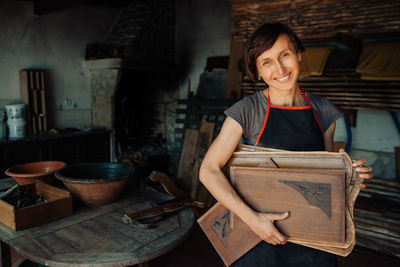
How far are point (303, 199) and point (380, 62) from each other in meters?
2.84

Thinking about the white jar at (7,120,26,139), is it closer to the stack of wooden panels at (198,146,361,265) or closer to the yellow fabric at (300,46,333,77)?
the yellow fabric at (300,46,333,77)

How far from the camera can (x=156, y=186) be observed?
15.2 feet

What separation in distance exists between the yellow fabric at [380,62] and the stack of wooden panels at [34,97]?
475cm

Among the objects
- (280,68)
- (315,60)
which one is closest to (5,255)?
(280,68)

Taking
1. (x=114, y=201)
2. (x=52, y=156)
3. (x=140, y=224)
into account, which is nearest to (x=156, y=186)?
(x=52, y=156)

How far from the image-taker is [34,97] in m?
5.19

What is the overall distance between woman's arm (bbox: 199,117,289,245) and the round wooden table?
0.59 m

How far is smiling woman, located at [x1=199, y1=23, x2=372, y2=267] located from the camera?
1314 millimetres

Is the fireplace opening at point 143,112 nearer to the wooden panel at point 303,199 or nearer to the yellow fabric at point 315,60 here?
the yellow fabric at point 315,60

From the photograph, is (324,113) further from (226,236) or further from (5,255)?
(5,255)

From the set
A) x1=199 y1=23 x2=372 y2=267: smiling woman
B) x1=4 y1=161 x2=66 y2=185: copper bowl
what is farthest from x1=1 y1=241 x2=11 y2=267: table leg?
x1=199 y1=23 x2=372 y2=267: smiling woman

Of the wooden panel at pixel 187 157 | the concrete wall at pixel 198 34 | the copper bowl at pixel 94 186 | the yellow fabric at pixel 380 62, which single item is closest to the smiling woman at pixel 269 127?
the copper bowl at pixel 94 186

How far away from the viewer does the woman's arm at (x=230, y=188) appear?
1.23 metres

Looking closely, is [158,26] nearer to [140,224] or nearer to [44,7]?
[44,7]
